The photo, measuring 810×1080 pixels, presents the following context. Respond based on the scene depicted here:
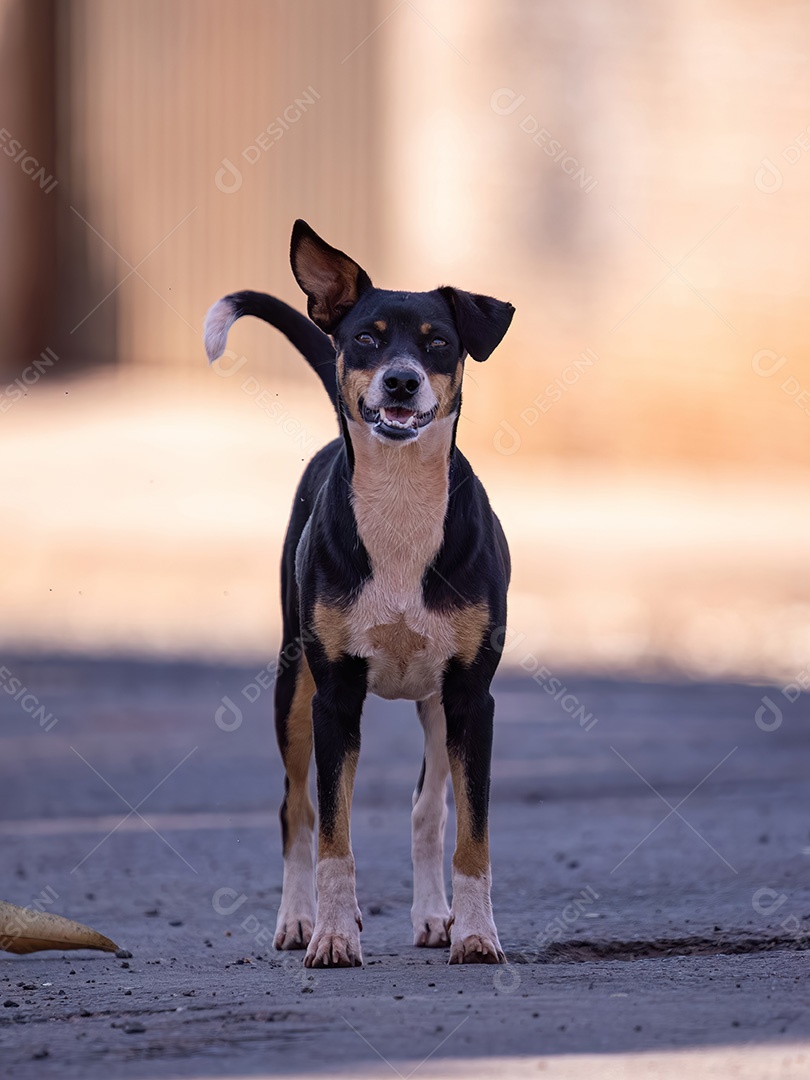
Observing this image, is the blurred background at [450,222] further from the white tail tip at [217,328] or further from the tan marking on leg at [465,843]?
the tan marking on leg at [465,843]

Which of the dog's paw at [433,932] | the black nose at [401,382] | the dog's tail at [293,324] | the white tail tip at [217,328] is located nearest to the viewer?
the black nose at [401,382]

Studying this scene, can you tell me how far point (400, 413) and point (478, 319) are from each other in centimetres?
43

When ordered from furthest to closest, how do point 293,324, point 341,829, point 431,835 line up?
point 293,324 → point 431,835 → point 341,829

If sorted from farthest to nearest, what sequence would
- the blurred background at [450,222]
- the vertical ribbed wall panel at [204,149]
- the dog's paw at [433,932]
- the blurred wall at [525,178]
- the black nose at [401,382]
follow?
the vertical ribbed wall panel at [204,149] < the blurred wall at [525,178] < the blurred background at [450,222] < the dog's paw at [433,932] < the black nose at [401,382]

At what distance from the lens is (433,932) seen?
5629 millimetres

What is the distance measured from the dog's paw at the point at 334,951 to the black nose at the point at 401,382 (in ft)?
4.67

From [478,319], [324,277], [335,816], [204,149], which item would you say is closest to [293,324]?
[324,277]

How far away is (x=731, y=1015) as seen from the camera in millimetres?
4141

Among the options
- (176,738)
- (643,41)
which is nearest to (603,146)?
(643,41)

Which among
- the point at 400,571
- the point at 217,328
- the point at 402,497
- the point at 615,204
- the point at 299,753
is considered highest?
the point at 615,204

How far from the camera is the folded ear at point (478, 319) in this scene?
5.26 meters

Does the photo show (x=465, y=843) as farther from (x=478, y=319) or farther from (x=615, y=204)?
(x=615, y=204)

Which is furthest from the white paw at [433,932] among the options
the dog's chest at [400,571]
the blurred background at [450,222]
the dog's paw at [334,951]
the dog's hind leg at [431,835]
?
the blurred background at [450,222]

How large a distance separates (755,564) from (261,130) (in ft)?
24.8
